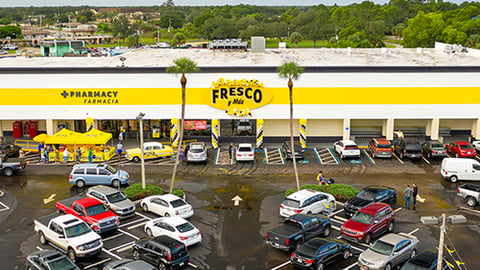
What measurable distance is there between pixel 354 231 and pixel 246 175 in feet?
44.4

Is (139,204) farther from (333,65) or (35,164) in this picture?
(333,65)

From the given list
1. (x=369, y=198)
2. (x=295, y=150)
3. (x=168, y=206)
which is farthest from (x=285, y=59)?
(x=168, y=206)

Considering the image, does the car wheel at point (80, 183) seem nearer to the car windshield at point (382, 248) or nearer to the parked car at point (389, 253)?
the parked car at point (389, 253)

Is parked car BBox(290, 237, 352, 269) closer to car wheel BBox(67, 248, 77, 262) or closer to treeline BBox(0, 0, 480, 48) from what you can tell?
car wheel BBox(67, 248, 77, 262)

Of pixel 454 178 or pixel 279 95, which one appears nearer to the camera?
pixel 454 178

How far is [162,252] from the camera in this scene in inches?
878

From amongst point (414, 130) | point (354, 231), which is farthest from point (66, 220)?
point (414, 130)

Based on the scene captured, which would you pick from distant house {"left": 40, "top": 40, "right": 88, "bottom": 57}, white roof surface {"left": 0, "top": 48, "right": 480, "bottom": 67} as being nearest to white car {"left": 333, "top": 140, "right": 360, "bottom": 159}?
white roof surface {"left": 0, "top": 48, "right": 480, "bottom": 67}

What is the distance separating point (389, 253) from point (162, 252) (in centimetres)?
1038

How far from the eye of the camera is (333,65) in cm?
4441

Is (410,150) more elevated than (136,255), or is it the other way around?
(410,150)

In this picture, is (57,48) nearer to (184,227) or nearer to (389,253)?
(184,227)

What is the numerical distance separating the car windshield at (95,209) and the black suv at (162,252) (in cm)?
447

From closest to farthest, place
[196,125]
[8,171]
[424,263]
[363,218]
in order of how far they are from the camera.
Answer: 1. [424,263]
2. [363,218]
3. [8,171]
4. [196,125]
